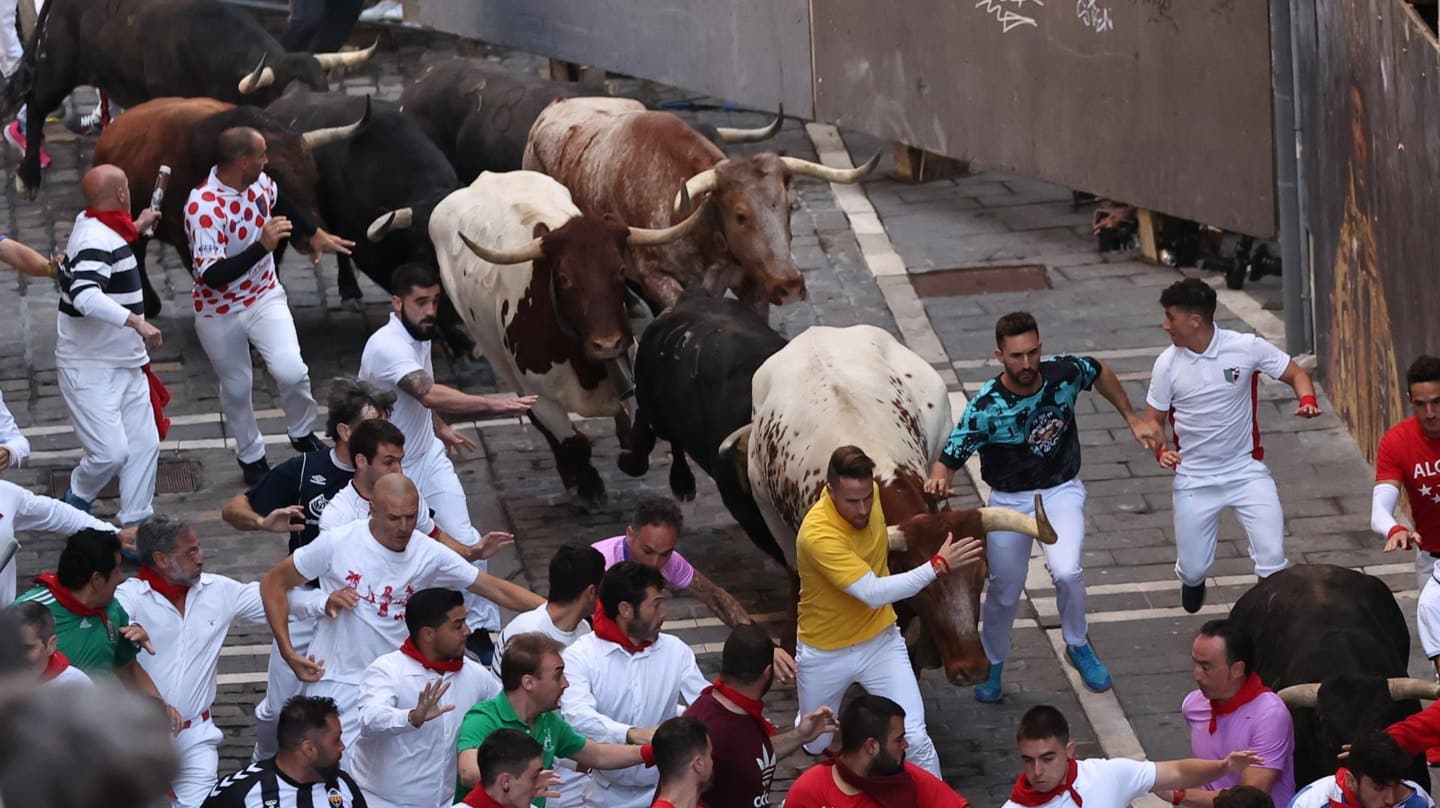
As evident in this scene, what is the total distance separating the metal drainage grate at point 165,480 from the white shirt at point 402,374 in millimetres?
2547

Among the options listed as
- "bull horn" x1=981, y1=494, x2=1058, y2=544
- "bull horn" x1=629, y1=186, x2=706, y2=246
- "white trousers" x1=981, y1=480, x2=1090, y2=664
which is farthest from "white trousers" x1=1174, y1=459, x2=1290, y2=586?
"bull horn" x1=629, y1=186, x2=706, y2=246

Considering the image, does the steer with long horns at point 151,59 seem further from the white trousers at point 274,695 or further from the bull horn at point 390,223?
the white trousers at point 274,695

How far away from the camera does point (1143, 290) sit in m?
14.9

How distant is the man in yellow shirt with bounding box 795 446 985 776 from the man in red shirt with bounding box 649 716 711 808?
157 cm

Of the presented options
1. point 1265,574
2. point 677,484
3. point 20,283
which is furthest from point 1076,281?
point 20,283

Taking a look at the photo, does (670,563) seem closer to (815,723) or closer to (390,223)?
(815,723)

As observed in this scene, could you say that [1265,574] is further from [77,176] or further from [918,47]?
[77,176]

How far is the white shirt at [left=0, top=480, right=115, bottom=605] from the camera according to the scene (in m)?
8.62

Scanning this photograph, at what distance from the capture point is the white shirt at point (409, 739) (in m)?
7.12

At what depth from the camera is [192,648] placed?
795cm

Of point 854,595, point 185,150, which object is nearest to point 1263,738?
point 854,595

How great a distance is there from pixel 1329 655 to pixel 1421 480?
3.87 feet

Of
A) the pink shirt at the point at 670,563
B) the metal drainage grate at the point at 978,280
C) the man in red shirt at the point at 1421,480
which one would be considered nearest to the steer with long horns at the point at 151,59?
the metal drainage grate at the point at 978,280

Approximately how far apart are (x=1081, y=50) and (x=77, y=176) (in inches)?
346
